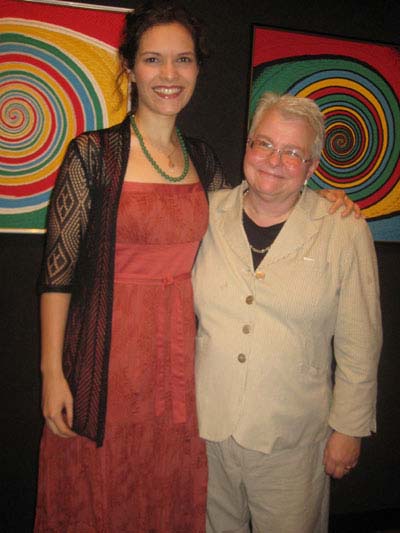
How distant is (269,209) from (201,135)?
2.27ft

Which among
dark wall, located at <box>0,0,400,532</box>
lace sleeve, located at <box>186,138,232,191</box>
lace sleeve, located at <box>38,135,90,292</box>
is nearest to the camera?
lace sleeve, located at <box>38,135,90,292</box>

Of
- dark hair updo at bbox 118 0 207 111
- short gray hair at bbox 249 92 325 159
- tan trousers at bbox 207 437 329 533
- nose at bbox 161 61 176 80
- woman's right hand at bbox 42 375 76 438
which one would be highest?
dark hair updo at bbox 118 0 207 111

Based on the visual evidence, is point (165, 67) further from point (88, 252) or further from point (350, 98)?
point (350, 98)

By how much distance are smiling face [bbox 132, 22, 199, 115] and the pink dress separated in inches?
10.6

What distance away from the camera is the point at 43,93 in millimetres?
1731

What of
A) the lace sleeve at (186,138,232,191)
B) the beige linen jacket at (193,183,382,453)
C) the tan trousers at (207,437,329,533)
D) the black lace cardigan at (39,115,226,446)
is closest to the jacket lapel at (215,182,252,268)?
the beige linen jacket at (193,183,382,453)

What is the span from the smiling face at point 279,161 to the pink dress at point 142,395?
215mm

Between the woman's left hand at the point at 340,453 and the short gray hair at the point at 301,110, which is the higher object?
the short gray hair at the point at 301,110

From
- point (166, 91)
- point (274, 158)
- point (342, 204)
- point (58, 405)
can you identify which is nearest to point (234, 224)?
point (274, 158)

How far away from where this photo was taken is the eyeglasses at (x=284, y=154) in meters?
1.33

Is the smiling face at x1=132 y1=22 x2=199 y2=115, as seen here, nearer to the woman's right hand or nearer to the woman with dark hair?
the woman with dark hair

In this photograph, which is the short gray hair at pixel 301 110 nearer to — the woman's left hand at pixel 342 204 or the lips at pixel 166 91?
the woman's left hand at pixel 342 204

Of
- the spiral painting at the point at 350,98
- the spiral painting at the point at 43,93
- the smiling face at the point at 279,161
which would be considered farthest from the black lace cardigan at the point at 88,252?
the spiral painting at the point at 350,98

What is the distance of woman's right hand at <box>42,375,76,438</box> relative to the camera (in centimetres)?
126
